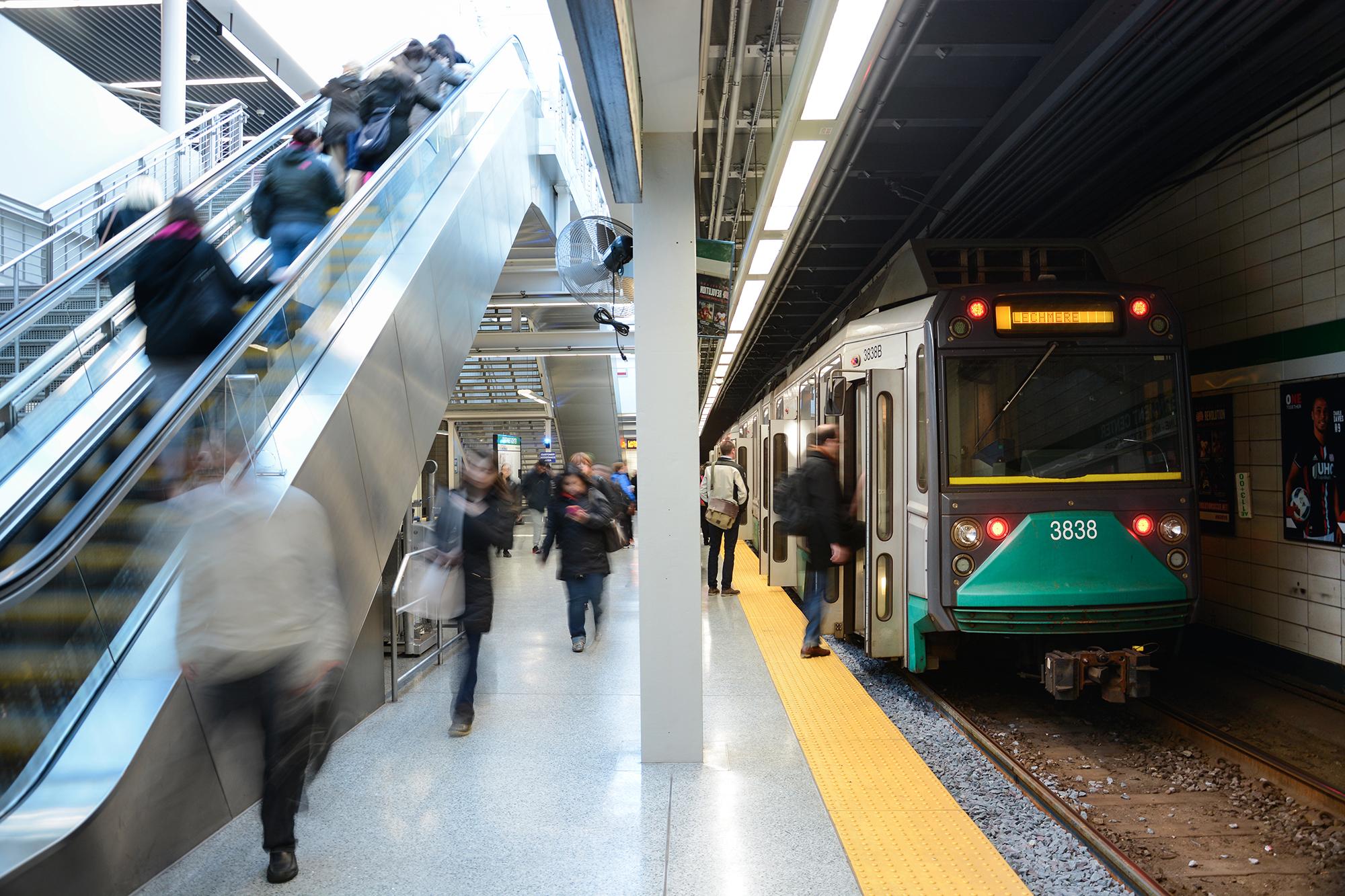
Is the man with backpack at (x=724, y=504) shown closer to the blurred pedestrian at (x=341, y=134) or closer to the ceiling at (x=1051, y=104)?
the ceiling at (x=1051, y=104)

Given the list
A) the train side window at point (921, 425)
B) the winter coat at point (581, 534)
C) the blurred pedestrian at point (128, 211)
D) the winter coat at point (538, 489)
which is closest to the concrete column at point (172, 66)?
the winter coat at point (538, 489)

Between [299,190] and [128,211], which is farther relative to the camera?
[128,211]

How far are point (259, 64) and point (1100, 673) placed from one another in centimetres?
2191

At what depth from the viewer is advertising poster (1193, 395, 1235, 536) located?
7559 mm

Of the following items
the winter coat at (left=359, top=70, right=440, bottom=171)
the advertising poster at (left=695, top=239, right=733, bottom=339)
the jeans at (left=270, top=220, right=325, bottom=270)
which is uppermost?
the winter coat at (left=359, top=70, right=440, bottom=171)

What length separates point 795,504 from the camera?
262 inches

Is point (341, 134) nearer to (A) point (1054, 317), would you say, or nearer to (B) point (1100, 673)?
(A) point (1054, 317)

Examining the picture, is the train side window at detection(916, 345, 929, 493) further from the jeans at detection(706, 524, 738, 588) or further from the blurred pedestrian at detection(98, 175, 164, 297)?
the blurred pedestrian at detection(98, 175, 164, 297)

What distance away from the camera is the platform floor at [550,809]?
3.41 metres

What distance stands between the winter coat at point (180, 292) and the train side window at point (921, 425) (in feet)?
13.6

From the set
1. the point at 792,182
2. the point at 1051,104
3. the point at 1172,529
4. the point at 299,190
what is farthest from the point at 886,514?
the point at 299,190

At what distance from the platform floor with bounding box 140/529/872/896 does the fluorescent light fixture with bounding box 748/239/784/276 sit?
4.13 metres

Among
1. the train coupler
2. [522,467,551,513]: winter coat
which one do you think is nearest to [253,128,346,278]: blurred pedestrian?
the train coupler

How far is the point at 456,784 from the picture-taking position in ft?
14.5
